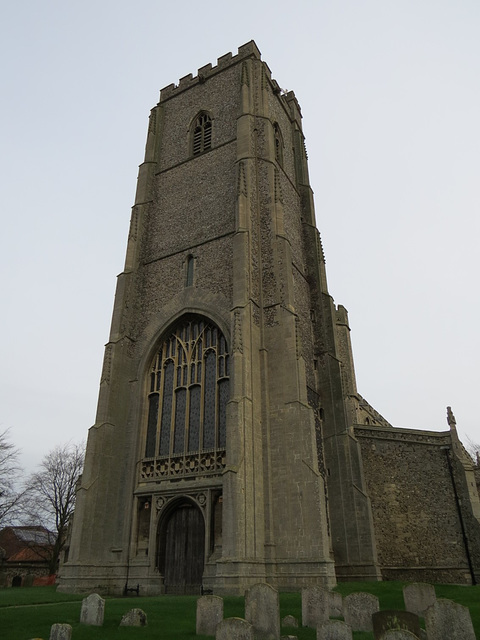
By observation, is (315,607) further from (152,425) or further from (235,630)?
(152,425)

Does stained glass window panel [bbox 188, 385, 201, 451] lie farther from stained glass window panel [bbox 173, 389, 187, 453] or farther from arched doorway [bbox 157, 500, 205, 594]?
arched doorway [bbox 157, 500, 205, 594]

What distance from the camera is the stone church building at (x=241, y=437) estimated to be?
53.7 feet

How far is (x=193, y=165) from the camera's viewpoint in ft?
86.6

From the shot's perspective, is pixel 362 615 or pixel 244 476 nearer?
pixel 362 615

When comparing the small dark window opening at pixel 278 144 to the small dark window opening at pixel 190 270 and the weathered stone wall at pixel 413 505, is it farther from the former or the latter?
the weathered stone wall at pixel 413 505

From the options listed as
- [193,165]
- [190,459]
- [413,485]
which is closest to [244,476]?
[190,459]

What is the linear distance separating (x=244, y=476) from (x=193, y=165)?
1706cm

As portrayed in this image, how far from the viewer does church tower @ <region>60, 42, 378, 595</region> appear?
1623 centimetres

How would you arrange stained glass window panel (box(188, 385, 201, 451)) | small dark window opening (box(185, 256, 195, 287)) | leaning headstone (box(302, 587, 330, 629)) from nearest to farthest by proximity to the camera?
leaning headstone (box(302, 587, 330, 629)) → stained glass window panel (box(188, 385, 201, 451)) → small dark window opening (box(185, 256, 195, 287))

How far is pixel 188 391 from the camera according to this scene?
20.3 metres

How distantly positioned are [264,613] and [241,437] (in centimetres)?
783

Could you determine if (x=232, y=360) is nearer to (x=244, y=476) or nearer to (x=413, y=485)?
(x=244, y=476)

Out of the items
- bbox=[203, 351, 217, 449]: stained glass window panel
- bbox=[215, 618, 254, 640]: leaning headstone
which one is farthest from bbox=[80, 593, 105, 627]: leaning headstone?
bbox=[203, 351, 217, 449]: stained glass window panel

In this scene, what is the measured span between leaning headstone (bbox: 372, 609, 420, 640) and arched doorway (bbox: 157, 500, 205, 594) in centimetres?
1170
